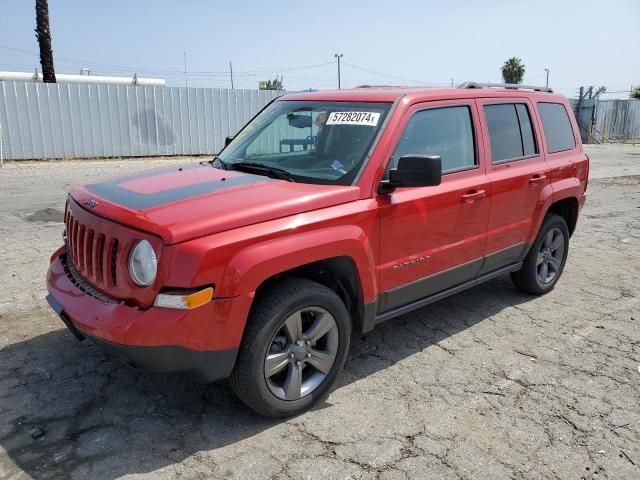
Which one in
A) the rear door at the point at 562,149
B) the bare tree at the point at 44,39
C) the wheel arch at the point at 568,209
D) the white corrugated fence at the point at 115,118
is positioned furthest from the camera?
the bare tree at the point at 44,39

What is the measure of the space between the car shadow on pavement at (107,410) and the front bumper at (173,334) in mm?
452

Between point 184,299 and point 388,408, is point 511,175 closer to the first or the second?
point 388,408

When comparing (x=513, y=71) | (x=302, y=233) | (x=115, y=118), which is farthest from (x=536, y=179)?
(x=513, y=71)

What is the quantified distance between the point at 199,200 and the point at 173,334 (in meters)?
0.77

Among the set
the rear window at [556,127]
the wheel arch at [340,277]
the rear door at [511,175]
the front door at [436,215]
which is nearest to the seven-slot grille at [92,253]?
the wheel arch at [340,277]

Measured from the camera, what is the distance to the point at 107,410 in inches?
124

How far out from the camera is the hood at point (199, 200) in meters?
2.73

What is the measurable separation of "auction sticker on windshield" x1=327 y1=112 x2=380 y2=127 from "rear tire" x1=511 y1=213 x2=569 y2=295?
221 centimetres

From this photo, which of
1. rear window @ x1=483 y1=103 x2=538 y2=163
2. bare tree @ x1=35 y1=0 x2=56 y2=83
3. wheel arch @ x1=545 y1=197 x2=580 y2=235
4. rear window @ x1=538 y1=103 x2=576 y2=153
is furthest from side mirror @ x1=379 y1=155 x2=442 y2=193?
bare tree @ x1=35 y1=0 x2=56 y2=83

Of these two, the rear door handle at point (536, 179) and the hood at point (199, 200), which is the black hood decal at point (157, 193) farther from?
the rear door handle at point (536, 179)

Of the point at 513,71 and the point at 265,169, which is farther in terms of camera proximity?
the point at 513,71

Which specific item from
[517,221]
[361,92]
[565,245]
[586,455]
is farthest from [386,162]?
[565,245]

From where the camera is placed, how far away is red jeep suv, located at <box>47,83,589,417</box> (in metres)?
2.68

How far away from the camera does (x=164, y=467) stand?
2.69 metres
